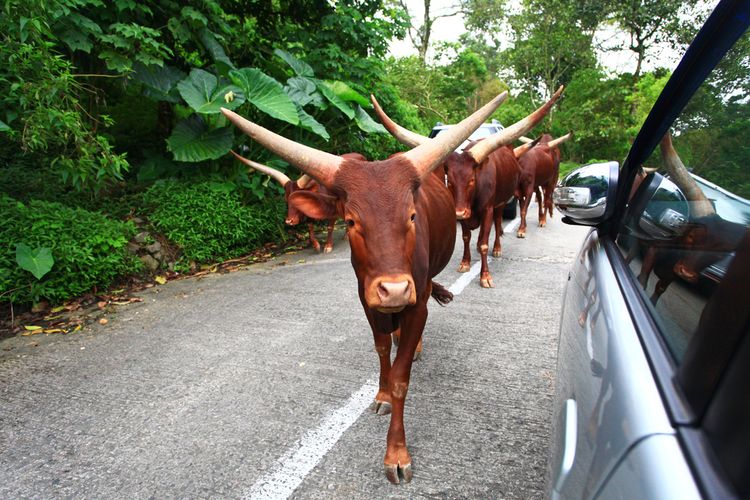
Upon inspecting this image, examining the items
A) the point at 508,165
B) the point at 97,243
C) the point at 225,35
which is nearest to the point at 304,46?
the point at 225,35

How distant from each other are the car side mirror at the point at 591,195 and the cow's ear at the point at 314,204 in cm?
111

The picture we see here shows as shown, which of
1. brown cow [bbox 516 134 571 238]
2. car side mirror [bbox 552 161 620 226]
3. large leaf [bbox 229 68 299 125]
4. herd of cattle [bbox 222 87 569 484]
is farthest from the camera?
brown cow [bbox 516 134 571 238]

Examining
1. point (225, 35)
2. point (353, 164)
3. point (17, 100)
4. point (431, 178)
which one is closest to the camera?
point (353, 164)

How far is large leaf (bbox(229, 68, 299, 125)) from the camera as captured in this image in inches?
254

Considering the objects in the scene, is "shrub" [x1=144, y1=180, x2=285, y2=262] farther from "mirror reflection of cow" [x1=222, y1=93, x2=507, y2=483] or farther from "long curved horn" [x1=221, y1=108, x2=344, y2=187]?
"long curved horn" [x1=221, y1=108, x2=344, y2=187]

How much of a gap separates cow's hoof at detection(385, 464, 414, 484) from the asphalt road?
0.04m

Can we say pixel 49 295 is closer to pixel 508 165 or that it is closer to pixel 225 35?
pixel 225 35

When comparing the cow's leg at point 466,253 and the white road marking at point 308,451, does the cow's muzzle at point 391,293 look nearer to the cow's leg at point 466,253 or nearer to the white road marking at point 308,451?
the white road marking at point 308,451

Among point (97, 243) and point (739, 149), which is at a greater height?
point (739, 149)

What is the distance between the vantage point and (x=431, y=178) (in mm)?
3584

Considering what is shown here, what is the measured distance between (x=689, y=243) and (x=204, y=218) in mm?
6030

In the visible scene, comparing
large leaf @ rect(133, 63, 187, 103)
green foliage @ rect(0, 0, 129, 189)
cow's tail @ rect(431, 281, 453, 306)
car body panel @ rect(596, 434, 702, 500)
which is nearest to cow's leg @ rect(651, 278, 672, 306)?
car body panel @ rect(596, 434, 702, 500)

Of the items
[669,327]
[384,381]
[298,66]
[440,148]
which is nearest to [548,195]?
[298,66]

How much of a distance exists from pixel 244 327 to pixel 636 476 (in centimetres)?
402
